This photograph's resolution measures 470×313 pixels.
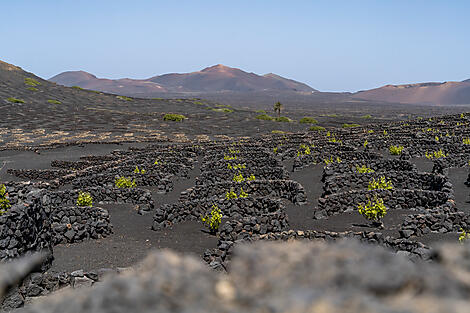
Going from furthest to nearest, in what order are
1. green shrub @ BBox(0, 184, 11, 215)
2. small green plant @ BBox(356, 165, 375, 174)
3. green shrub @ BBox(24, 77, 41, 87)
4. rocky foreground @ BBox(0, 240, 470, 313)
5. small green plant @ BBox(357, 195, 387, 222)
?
1. green shrub @ BBox(24, 77, 41, 87)
2. small green plant @ BBox(356, 165, 375, 174)
3. small green plant @ BBox(357, 195, 387, 222)
4. green shrub @ BBox(0, 184, 11, 215)
5. rocky foreground @ BBox(0, 240, 470, 313)

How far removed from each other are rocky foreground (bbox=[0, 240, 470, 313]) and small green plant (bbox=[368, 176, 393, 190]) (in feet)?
61.9

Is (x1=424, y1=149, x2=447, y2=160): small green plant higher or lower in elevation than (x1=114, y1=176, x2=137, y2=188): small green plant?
higher

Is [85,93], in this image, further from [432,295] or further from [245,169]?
[432,295]

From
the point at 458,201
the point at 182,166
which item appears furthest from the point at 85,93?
the point at 458,201

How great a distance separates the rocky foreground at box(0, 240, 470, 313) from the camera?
2.36 meters

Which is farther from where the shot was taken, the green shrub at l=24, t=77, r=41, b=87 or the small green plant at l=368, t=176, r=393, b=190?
the green shrub at l=24, t=77, r=41, b=87

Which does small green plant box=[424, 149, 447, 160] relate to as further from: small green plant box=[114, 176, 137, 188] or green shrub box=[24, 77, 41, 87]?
green shrub box=[24, 77, 41, 87]

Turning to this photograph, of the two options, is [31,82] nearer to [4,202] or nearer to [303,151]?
[303,151]

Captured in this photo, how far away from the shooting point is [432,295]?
Result: 2354 mm

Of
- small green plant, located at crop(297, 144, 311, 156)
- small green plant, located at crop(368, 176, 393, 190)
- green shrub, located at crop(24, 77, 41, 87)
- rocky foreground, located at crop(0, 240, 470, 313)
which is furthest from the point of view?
green shrub, located at crop(24, 77, 41, 87)

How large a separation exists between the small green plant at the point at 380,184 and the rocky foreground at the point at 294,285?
18.9 meters

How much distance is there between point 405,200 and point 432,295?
18185 millimetres

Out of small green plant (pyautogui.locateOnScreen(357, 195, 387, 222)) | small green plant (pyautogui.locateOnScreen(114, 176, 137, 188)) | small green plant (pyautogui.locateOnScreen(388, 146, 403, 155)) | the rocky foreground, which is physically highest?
the rocky foreground

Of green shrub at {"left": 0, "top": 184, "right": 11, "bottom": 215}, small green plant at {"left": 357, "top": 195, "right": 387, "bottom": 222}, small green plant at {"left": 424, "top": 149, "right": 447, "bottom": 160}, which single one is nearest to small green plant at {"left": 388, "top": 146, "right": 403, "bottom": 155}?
small green plant at {"left": 424, "top": 149, "right": 447, "bottom": 160}
